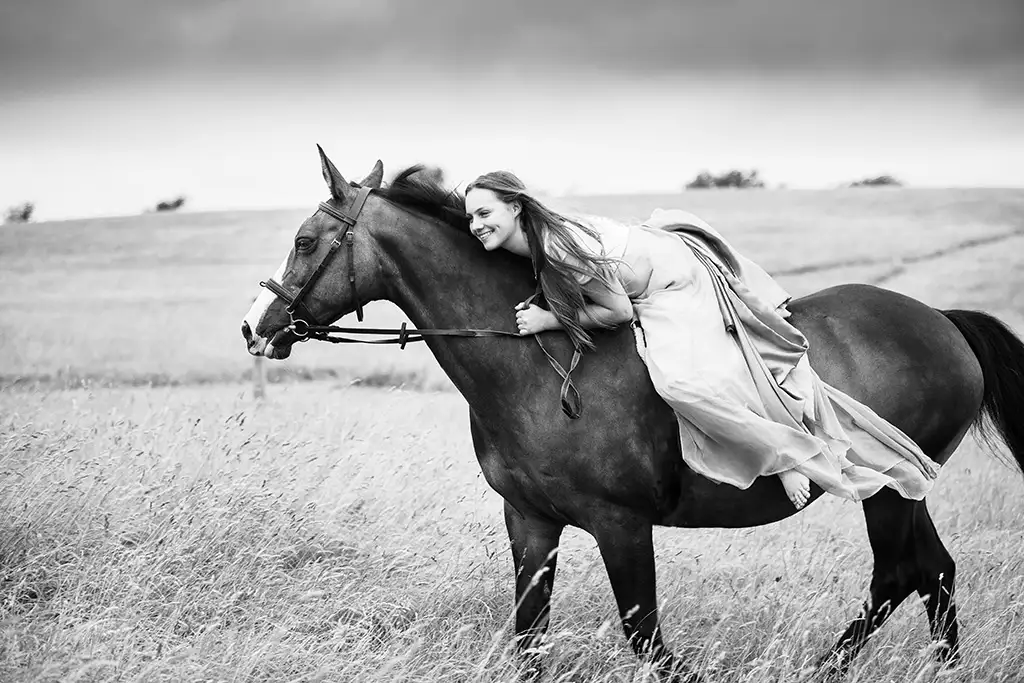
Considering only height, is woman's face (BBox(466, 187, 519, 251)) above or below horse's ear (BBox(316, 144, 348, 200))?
below

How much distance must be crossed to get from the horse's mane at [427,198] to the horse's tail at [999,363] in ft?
10.6

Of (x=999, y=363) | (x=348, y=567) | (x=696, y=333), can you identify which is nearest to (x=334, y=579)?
(x=348, y=567)

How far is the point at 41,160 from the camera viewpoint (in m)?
17.2

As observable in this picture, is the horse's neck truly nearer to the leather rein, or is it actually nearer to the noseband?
the leather rein

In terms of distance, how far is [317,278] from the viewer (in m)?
4.24

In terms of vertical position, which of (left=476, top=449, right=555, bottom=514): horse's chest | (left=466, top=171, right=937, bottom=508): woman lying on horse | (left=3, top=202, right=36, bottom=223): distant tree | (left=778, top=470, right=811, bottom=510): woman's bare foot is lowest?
(left=778, top=470, right=811, bottom=510): woman's bare foot

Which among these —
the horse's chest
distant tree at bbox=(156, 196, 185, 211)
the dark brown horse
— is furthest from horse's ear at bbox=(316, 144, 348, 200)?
distant tree at bbox=(156, 196, 185, 211)

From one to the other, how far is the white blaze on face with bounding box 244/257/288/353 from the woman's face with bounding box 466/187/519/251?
35.6 inches

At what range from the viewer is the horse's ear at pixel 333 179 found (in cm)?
427

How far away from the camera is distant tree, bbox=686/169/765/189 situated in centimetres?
4453

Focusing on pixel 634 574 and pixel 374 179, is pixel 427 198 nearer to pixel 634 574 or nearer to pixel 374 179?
pixel 374 179

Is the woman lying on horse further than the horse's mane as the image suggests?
No

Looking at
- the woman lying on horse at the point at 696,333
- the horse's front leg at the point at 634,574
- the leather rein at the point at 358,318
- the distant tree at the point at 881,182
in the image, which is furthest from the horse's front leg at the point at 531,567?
the distant tree at the point at 881,182

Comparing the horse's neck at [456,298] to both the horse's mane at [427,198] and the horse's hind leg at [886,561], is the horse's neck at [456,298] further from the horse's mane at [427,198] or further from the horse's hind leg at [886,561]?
the horse's hind leg at [886,561]
